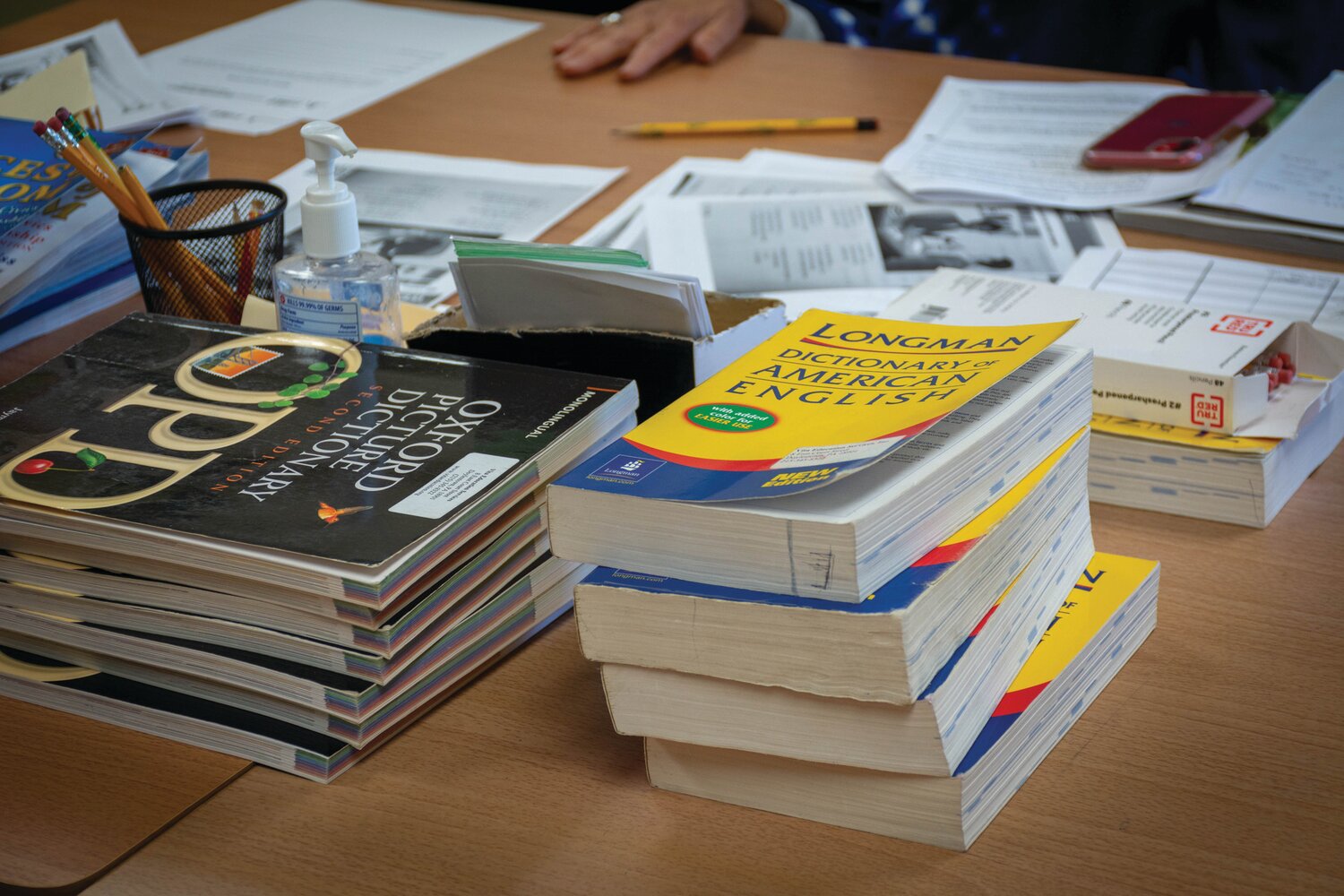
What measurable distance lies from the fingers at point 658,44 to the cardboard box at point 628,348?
90 centimetres

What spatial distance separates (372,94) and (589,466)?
1.07 meters

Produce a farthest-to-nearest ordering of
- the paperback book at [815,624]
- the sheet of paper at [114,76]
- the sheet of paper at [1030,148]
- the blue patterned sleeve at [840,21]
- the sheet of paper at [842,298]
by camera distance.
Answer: the blue patterned sleeve at [840,21] → the sheet of paper at [114,76] → the sheet of paper at [1030,148] → the sheet of paper at [842,298] → the paperback book at [815,624]

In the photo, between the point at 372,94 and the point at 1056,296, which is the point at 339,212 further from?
the point at 372,94

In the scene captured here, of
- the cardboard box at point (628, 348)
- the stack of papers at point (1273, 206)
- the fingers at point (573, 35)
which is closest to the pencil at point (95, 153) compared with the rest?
the cardboard box at point (628, 348)

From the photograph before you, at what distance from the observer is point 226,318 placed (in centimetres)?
77

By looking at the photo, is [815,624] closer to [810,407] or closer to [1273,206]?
[810,407]

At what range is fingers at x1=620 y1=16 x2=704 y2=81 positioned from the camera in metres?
1.50

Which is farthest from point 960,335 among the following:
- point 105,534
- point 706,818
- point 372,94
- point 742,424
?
point 372,94

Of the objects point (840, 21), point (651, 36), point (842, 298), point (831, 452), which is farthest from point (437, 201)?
point (840, 21)

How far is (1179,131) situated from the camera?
1241 millimetres

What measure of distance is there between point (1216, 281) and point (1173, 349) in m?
0.30

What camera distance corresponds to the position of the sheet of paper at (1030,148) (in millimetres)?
1149

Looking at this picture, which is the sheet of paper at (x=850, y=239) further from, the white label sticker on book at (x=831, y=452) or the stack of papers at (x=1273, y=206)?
the white label sticker on book at (x=831, y=452)

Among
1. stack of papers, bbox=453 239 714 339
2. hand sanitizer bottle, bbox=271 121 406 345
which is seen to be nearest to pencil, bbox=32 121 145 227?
hand sanitizer bottle, bbox=271 121 406 345
